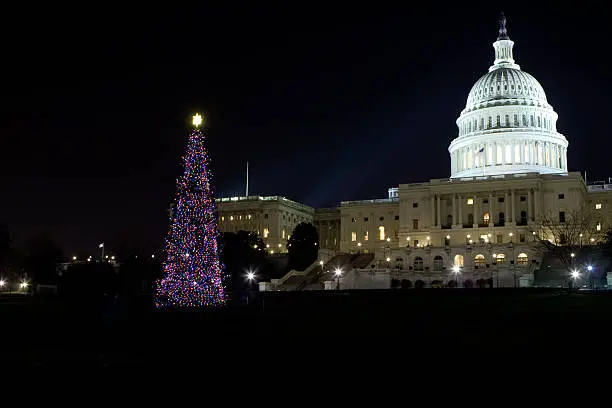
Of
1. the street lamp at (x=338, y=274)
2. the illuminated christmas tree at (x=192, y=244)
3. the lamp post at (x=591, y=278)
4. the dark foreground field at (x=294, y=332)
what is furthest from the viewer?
the street lamp at (x=338, y=274)

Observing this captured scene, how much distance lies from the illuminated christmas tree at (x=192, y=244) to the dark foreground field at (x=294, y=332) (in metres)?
2.75

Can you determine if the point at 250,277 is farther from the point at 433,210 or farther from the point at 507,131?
the point at 507,131

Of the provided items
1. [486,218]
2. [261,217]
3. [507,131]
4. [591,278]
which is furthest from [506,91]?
[591,278]

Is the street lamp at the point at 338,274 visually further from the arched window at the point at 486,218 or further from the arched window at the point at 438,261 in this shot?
the arched window at the point at 486,218

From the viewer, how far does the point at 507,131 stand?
405 ft

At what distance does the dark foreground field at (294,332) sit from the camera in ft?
61.2

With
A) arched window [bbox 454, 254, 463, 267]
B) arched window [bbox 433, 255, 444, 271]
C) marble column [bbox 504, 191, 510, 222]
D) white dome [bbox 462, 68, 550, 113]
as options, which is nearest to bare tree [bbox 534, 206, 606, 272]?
marble column [bbox 504, 191, 510, 222]

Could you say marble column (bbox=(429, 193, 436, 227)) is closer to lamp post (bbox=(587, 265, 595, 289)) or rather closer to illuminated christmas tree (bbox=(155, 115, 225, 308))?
lamp post (bbox=(587, 265, 595, 289))

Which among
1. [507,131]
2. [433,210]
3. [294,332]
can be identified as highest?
[507,131]

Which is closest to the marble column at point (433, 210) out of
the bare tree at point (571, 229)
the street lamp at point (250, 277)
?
the bare tree at point (571, 229)

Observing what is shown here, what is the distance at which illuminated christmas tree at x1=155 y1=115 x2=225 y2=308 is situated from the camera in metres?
37.5

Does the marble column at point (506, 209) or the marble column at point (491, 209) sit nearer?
the marble column at point (506, 209)

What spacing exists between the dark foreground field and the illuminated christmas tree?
2746 millimetres

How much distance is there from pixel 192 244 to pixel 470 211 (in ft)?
253
